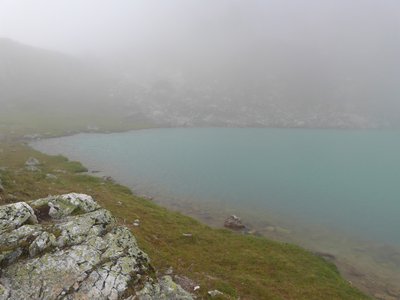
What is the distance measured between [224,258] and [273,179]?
51.7m

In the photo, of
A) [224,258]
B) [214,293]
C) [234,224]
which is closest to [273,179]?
[234,224]

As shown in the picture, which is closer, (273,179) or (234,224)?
(234,224)

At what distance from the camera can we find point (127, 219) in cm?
3878

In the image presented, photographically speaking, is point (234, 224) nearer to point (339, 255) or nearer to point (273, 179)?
point (339, 255)

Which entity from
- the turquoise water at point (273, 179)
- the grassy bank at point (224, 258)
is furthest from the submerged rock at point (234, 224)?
the turquoise water at point (273, 179)

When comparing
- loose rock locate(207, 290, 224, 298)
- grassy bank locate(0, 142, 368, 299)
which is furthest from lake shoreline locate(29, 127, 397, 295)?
loose rock locate(207, 290, 224, 298)

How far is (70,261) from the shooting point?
19.0m

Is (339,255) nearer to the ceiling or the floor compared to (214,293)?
nearer to the floor

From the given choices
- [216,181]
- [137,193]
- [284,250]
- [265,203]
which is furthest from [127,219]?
[216,181]

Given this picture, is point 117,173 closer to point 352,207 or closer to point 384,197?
point 352,207

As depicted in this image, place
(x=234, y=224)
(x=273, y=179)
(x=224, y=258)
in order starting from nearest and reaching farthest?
(x=224, y=258) < (x=234, y=224) < (x=273, y=179)

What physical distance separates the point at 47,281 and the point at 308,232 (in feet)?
133

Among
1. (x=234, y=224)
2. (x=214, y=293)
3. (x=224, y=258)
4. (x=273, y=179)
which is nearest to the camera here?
(x=214, y=293)

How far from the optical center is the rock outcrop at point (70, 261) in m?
17.7
